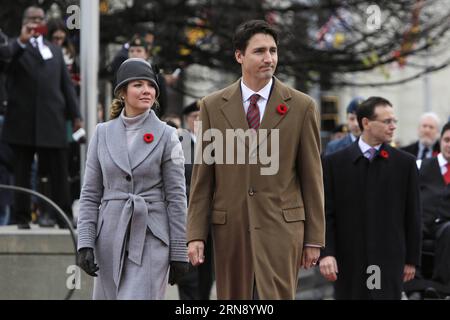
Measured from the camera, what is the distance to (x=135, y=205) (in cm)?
731

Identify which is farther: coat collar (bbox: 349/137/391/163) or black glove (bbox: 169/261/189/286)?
coat collar (bbox: 349/137/391/163)

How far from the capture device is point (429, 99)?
4159 centimetres

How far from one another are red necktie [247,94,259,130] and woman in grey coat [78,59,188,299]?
0.55 m

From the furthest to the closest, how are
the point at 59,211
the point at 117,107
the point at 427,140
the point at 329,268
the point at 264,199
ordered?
the point at 427,140 → the point at 59,211 → the point at 329,268 → the point at 117,107 → the point at 264,199

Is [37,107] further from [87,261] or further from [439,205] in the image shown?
[87,261]

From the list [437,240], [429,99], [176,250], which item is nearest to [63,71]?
[437,240]

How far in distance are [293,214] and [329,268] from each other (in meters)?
1.74

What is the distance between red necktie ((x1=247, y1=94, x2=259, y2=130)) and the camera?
725 cm

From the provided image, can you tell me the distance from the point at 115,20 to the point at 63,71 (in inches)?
209
